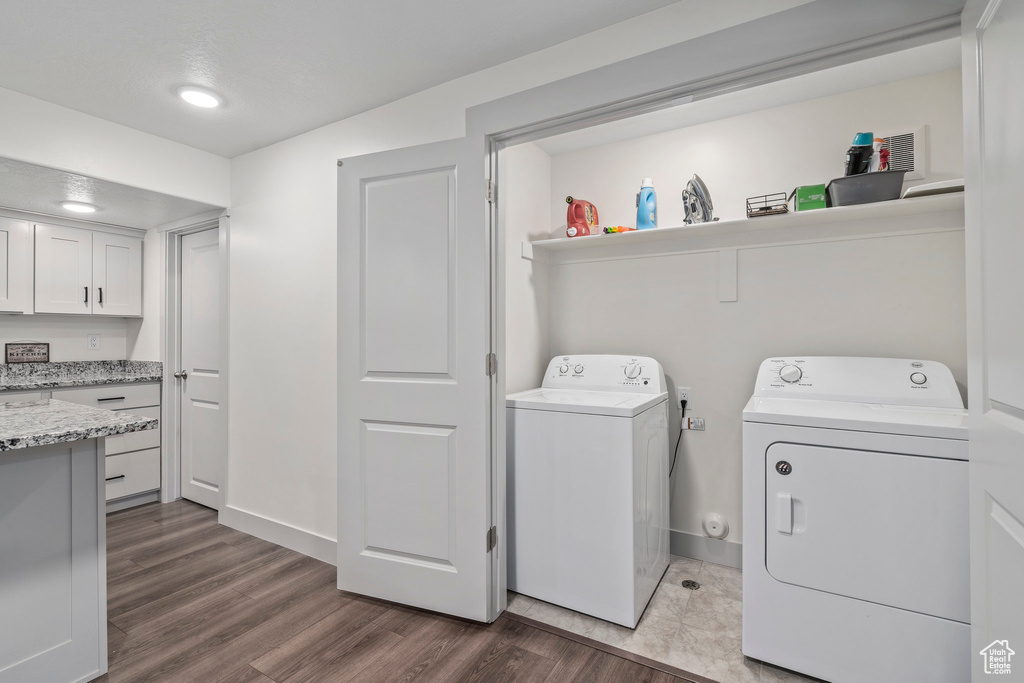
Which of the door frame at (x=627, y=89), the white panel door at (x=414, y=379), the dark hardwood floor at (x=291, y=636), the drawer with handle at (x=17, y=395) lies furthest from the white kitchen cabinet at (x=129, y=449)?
the door frame at (x=627, y=89)

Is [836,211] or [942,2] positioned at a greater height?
[942,2]

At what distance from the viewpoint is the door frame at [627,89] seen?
54.0 inches

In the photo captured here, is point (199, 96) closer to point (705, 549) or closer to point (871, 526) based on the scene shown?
point (871, 526)

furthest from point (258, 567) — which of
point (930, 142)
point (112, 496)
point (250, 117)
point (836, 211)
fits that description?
point (930, 142)

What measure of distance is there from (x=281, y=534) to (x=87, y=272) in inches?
97.5

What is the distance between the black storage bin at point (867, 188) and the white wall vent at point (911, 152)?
0.46 ft

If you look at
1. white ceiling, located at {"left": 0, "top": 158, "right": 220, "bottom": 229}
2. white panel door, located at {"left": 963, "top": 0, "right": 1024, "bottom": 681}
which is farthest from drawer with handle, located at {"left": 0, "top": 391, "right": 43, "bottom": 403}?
white panel door, located at {"left": 963, "top": 0, "right": 1024, "bottom": 681}

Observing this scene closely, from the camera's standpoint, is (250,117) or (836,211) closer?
(836,211)

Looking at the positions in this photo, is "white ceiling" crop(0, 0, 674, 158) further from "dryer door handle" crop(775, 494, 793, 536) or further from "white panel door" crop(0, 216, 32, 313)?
"dryer door handle" crop(775, 494, 793, 536)

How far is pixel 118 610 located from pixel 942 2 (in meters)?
3.53

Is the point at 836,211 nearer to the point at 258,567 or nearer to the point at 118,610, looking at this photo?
the point at 258,567

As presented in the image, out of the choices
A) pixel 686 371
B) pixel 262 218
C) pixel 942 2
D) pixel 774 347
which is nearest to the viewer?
pixel 942 2

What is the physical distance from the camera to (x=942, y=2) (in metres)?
1.23

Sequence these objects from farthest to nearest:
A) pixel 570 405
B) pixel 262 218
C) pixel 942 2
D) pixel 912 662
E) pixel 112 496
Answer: pixel 112 496
pixel 262 218
pixel 570 405
pixel 912 662
pixel 942 2
